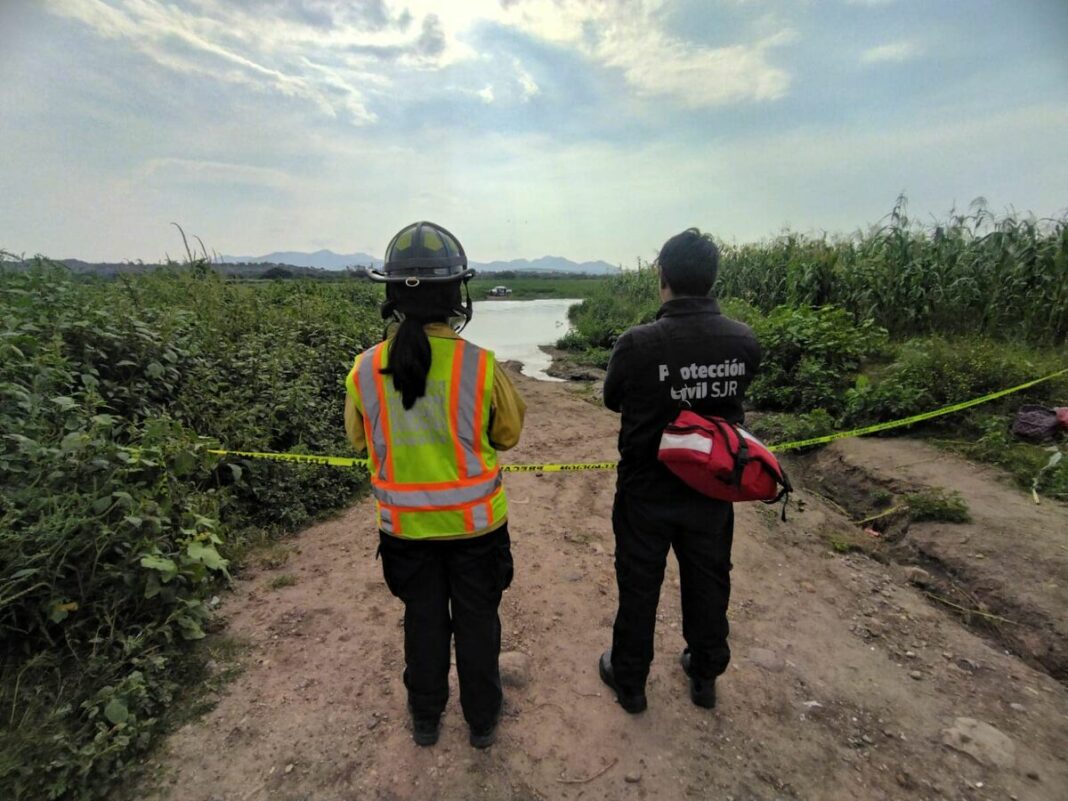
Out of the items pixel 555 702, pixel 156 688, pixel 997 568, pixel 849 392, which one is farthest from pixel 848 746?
pixel 849 392

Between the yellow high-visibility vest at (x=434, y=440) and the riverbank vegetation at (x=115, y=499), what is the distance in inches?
59.5

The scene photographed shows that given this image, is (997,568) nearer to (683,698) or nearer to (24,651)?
(683,698)

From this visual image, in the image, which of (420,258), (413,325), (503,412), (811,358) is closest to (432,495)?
(503,412)

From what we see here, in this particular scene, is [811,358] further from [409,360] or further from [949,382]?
[409,360]

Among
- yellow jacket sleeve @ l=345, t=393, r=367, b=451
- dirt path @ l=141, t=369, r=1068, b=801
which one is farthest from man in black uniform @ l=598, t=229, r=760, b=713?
yellow jacket sleeve @ l=345, t=393, r=367, b=451

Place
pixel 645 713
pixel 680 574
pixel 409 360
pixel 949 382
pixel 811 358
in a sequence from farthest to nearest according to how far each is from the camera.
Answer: pixel 811 358 < pixel 949 382 < pixel 645 713 < pixel 680 574 < pixel 409 360

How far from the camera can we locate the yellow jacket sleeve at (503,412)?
6.93ft

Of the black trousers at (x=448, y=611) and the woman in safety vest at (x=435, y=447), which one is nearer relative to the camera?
the woman in safety vest at (x=435, y=447)

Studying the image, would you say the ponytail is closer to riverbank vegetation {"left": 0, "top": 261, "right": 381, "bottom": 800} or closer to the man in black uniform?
the man in black uniform

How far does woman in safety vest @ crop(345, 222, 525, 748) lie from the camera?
77.9 inches

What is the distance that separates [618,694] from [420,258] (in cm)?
221

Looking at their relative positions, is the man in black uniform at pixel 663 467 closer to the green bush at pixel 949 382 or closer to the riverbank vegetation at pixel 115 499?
the riverbank vegetation at pixel 115 499

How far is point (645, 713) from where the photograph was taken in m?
2.54

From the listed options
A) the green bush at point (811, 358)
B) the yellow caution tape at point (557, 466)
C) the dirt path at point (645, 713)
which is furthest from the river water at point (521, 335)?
the dirt path at point (645, 713)
